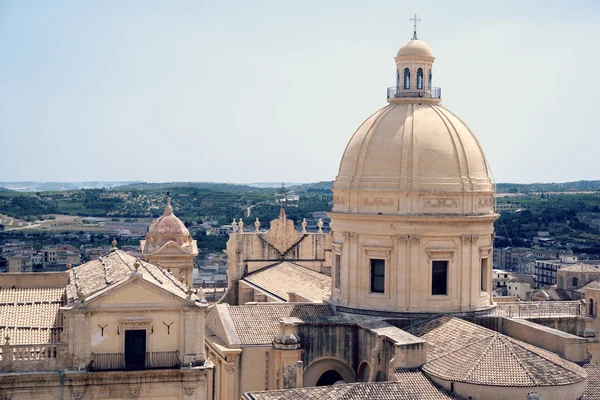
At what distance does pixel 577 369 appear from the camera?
102 ft

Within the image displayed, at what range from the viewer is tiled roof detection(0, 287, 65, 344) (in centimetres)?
3234

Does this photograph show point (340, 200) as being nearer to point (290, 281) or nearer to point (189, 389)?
point (290, 281)

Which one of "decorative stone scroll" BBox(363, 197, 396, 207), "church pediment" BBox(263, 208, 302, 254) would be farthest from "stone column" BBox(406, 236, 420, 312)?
"church pediment" BBox(263, 208, 302, 254)

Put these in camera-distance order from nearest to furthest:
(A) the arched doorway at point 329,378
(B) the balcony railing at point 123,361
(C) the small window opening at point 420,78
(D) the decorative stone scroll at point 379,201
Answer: (B) the balcony railing at point 123,361 → (A) the arched doorway at point 329,378 → (D) the decorative stone scroll at point 379,201 → (C) the small window opening at point 420,78

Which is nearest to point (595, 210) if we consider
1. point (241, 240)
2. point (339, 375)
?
point (241, 240)

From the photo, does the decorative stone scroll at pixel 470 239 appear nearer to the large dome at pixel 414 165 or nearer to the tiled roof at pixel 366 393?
the large dome at pixel 414 165

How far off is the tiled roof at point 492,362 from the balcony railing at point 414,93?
410 inches

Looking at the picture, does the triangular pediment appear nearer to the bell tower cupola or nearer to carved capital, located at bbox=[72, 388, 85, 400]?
carved capital, located at bbox=[72, 388, 85, 400]

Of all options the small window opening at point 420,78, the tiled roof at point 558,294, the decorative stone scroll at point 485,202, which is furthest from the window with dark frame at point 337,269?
the tiled roof at point 558,294

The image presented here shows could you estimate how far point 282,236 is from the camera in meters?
51.9

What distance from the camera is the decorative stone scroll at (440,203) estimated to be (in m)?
36.8

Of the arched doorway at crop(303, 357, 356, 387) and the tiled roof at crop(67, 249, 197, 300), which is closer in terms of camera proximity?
the tiled roof at crop(67, 249, 197, 300)

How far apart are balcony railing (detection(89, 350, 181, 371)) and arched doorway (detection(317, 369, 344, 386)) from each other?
629 centimetres

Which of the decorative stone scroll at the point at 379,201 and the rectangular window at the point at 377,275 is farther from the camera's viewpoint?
the rectangular window at the point at 377,275
